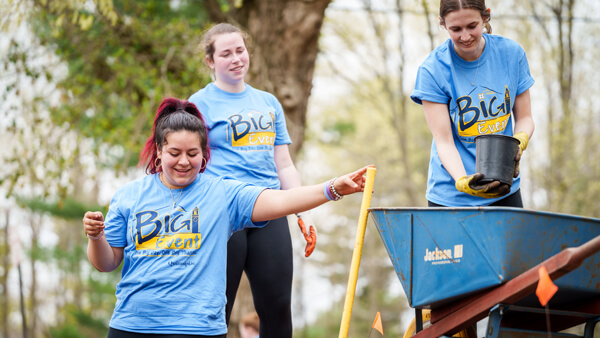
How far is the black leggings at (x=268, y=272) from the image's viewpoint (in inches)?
121

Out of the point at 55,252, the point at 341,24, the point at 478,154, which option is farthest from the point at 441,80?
the point at 55,252

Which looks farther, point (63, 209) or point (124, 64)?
point (63, 209)

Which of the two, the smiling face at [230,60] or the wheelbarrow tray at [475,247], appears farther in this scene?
the smiling face at [230,60]

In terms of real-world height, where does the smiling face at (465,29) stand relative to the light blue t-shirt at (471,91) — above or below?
above

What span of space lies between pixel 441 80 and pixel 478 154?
0.46m

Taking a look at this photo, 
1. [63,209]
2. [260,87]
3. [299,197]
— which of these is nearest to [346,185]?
[299,197]

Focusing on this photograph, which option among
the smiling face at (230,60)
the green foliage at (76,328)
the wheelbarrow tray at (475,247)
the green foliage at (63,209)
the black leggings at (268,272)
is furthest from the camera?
the green foliage at (76,328)

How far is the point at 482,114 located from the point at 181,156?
126 centimetres

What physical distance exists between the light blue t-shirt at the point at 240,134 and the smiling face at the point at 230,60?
0.05 metres

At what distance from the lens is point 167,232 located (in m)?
2.51

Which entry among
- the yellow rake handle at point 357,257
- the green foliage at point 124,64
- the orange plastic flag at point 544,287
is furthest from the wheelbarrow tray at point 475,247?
the green foliage at point 124,64

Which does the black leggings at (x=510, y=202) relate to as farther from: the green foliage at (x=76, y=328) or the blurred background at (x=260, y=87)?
the green foliage at (x=76, y=328)

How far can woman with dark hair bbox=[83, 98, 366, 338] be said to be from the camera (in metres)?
2.41

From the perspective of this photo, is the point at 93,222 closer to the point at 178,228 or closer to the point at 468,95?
the point at 178,228
